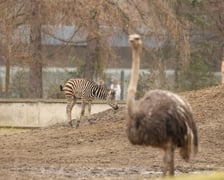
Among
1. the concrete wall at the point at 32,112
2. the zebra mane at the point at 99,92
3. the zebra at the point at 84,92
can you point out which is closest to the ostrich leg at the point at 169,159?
the zebra at the point at 84,92

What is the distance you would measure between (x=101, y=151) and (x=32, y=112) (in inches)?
431

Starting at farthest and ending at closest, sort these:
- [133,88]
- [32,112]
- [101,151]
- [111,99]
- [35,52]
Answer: [35,52] < [32,112] < [111,99] < [101,151] < [133,88]

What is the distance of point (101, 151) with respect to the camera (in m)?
14.6

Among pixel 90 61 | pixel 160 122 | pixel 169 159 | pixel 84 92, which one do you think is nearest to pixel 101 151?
pixel 169 159

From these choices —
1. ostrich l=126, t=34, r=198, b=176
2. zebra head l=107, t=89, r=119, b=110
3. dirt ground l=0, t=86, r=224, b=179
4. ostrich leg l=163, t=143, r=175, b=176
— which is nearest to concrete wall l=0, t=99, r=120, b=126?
zebra head l=107, t=89, r=119, b=110

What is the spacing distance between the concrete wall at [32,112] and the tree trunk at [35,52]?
325 centimetres

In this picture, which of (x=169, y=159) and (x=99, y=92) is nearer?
(x=169, y=159)

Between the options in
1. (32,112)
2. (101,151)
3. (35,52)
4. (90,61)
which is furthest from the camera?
(90,61)

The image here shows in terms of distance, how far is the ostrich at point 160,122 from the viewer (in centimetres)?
971

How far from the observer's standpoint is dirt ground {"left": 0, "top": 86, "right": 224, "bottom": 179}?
12.3m

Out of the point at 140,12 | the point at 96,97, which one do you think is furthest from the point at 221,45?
the point at 96,97

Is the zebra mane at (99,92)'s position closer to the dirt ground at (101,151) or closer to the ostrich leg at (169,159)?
the dirt ground at (101,151)

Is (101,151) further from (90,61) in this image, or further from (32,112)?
(90,61)

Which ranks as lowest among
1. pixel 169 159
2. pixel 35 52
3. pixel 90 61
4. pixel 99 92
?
pixel 169 159
